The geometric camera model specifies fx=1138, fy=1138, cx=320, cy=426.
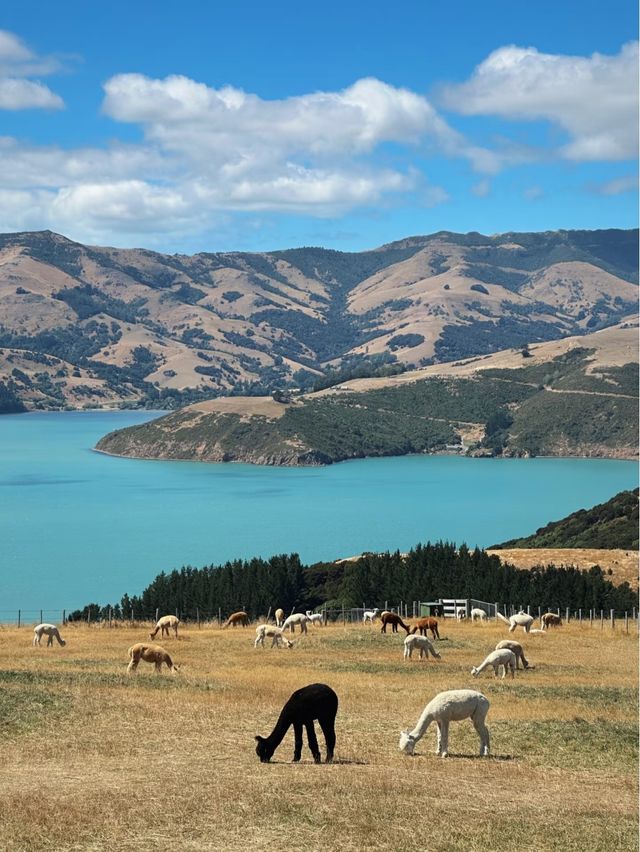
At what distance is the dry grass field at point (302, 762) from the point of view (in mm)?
14820

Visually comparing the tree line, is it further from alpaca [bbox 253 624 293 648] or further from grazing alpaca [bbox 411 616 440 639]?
alpaca [bbox 253 624 293 648]

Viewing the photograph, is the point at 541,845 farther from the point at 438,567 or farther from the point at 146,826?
the point at 438,567

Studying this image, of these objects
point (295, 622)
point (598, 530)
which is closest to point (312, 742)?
point (295, 622)

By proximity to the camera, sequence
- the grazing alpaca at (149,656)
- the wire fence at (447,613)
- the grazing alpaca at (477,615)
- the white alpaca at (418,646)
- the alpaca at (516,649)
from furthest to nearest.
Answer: the wire fence at (447,613)
the grazing alpaca at (477,615)
the white alpaca at (418,646)
the alpaca at (516,649)
the grazing alpaca at (149,656)

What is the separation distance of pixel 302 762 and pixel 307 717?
95cm

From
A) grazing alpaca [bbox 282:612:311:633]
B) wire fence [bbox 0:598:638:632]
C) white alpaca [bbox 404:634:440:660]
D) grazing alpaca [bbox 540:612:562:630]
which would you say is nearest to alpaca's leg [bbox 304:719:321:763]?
white alpaca [bbox 404:634:440:660]

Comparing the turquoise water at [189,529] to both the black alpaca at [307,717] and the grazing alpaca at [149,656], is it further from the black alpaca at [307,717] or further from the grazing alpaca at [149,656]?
the black alpaca at [307,717]

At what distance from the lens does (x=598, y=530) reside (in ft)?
357

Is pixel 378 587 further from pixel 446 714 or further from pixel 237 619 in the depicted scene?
pixel 446 714

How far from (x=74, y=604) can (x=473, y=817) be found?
81889mm

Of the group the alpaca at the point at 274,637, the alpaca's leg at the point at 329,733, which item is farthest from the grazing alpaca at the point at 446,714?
the alpaca at the point at 274,637

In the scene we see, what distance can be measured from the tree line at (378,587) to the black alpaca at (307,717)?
146 ft

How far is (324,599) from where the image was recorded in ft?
262

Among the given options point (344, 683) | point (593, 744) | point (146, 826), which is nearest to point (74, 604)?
point (344, 683)
